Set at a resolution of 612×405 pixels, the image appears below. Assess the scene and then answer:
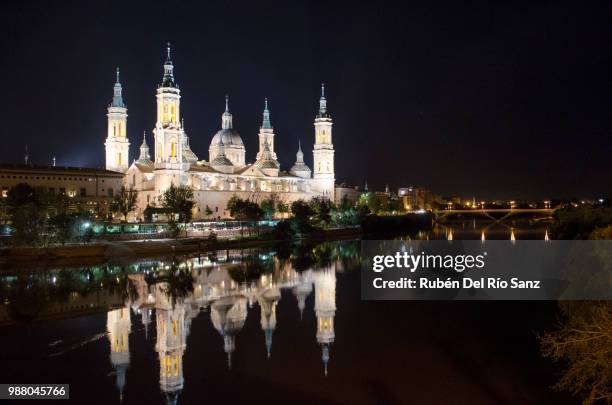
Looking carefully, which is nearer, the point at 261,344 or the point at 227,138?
the point at 261,344

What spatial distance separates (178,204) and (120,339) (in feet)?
75.0

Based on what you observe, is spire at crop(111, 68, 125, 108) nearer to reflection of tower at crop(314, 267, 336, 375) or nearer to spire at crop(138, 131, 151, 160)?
spire at crop(138, 131, 151, 160)

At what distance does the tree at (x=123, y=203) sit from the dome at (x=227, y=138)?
14689 mm

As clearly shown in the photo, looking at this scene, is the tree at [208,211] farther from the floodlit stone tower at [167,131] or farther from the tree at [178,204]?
the tree at [178,204]

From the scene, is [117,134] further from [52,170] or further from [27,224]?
[27,224]

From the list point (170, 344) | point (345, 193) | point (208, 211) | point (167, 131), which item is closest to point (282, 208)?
point (208, 211)

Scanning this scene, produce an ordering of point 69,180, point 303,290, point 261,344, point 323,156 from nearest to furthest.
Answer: point 261,344, point 303,290, point 69,180, point 323,156

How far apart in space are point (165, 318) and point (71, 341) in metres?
2.58

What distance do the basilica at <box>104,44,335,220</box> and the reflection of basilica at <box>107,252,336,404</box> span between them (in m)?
18.0

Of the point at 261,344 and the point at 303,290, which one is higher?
the point at 303,290

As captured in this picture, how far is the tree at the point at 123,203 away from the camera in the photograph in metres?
35.9

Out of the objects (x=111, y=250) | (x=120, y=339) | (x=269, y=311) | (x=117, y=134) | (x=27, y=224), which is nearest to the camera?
(x=120, y=339)

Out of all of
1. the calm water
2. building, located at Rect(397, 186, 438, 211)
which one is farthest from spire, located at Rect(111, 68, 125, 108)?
building, located at Rect(397, 186, 438, 211)

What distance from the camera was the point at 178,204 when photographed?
3475cm
